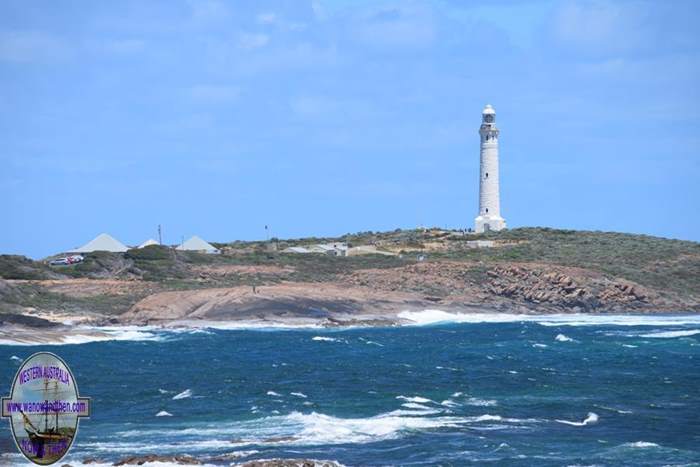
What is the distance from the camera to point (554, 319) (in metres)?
84.4

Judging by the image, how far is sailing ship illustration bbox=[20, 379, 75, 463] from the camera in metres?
20.0

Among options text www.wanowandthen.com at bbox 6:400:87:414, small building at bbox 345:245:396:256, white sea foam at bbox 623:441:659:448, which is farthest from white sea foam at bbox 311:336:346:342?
text www.wanowandthen.com at bbox 6:400:87:414

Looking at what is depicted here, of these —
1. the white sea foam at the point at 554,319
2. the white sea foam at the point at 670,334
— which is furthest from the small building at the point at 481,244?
the white sea foam at the point at 670,334

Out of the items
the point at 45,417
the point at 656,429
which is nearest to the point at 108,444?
the point at 45,417

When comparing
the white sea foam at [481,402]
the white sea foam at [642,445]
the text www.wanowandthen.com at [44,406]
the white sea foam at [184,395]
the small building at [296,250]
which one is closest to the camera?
the text www.wanowandthen.com at [44,406]

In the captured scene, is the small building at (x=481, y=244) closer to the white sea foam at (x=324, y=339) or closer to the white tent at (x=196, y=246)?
the white tent at (x=196, y=246)

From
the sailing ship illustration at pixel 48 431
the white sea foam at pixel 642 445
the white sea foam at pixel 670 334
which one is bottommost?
the white sea foam at pixel 642 445

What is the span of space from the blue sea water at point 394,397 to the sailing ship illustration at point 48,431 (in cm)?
849

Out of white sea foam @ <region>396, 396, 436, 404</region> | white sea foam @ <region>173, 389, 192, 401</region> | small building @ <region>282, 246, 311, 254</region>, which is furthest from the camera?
small building @ <region>282, 246, 311, 254</region>

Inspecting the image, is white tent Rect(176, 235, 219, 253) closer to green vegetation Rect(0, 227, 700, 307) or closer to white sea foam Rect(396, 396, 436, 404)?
green vegetation Rect(0, 227, 700, 307)

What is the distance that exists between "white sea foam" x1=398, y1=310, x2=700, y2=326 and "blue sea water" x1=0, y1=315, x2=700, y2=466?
942 centimetres

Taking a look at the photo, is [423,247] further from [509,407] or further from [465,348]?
[509,407]

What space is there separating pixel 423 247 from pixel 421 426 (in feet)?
246

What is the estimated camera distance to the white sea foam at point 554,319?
7925 centimetres
